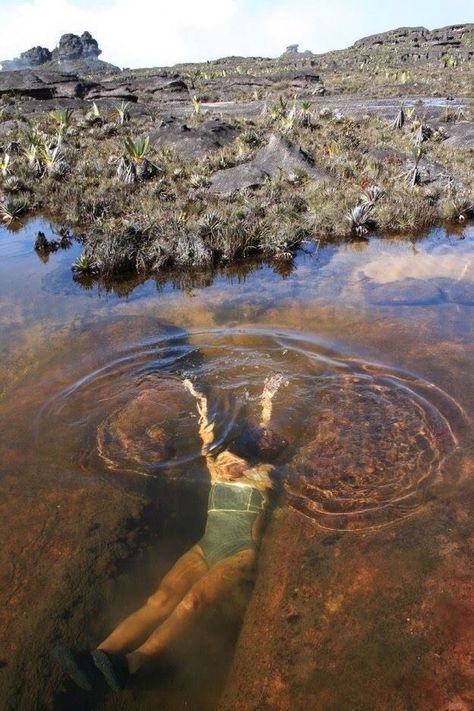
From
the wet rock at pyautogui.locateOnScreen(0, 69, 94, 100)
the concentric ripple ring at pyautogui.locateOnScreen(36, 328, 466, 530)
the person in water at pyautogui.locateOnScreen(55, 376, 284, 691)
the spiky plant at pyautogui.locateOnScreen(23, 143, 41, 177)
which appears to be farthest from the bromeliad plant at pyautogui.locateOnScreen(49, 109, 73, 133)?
the person in water at pyautogui.locateOnScreen(55, 376, 284, 691)

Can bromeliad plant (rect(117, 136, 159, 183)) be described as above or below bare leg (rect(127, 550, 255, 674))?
above

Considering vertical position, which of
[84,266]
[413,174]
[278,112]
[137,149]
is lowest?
[84,266]

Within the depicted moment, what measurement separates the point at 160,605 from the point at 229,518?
855 millimetres

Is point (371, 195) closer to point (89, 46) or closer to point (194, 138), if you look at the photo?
point (194, 138)

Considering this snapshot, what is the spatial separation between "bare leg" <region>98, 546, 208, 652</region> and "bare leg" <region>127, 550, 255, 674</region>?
5 centimetres

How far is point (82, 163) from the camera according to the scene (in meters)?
17.4

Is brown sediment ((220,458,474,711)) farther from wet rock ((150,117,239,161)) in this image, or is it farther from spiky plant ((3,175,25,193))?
wet rock ((150,117,239,161))

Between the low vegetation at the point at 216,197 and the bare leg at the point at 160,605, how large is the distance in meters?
7.19

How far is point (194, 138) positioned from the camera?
19.7 metres

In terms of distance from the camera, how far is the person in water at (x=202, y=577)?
286cm

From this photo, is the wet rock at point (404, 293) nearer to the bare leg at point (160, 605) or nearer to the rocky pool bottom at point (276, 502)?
the rocky pool bottom at point (276, 502)

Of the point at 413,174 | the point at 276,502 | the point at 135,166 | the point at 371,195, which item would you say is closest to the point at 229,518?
the point at 276,502

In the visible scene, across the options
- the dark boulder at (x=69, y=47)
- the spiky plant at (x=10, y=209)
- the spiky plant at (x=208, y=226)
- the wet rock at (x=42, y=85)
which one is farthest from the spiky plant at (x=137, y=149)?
the dark boulder at (x=69, y=47)

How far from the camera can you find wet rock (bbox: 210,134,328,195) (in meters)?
14.8
